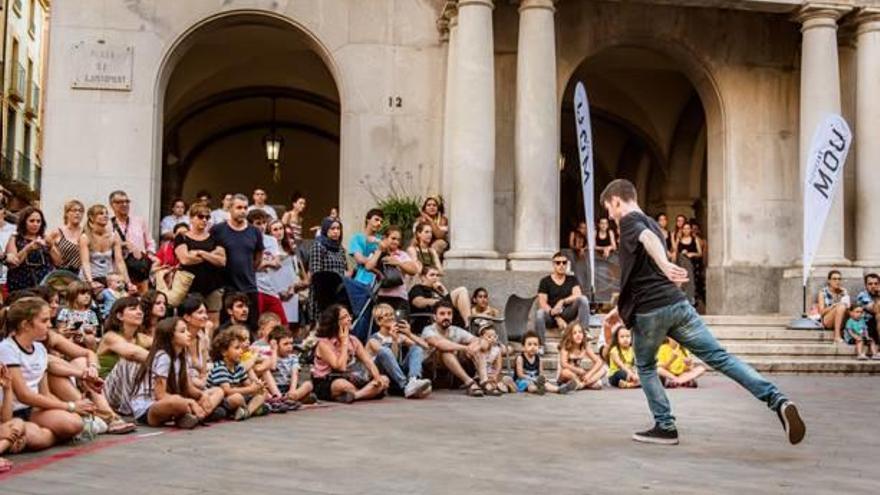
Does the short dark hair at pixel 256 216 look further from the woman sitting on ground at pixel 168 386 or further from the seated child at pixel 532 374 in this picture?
the woman sitting on ground at pixel 168 386

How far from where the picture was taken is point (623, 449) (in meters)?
6.73

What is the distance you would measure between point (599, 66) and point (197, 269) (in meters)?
14.3

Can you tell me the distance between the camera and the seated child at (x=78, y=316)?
829 centimetres

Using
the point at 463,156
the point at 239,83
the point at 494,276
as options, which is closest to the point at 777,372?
the point at 494,276

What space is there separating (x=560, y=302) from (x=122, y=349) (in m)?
6.84

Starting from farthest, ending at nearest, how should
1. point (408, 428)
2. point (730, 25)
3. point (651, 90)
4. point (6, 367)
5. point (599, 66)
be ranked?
1. point (651, 90)
2. point (599, 66)
3. point (730, 25)
4. point (408, 428)
5. point (6, 367)

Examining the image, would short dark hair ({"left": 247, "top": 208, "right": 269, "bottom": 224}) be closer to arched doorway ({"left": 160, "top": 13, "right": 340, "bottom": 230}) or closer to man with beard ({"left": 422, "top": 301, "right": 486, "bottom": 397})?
man with beard ({"left": 422, "top": 301, "right": 486, "bottom": 397})

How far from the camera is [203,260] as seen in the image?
9898 millimetres

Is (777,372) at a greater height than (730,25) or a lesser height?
lesser

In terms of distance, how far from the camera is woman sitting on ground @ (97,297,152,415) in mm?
7996

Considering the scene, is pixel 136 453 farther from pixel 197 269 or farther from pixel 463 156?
pixel 463 156

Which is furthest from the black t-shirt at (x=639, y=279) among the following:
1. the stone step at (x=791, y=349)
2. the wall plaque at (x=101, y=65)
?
the wall plaque at (x=101, y=65)

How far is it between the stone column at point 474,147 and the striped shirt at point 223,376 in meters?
6.90

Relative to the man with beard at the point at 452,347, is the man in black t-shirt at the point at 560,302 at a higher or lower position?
higher
